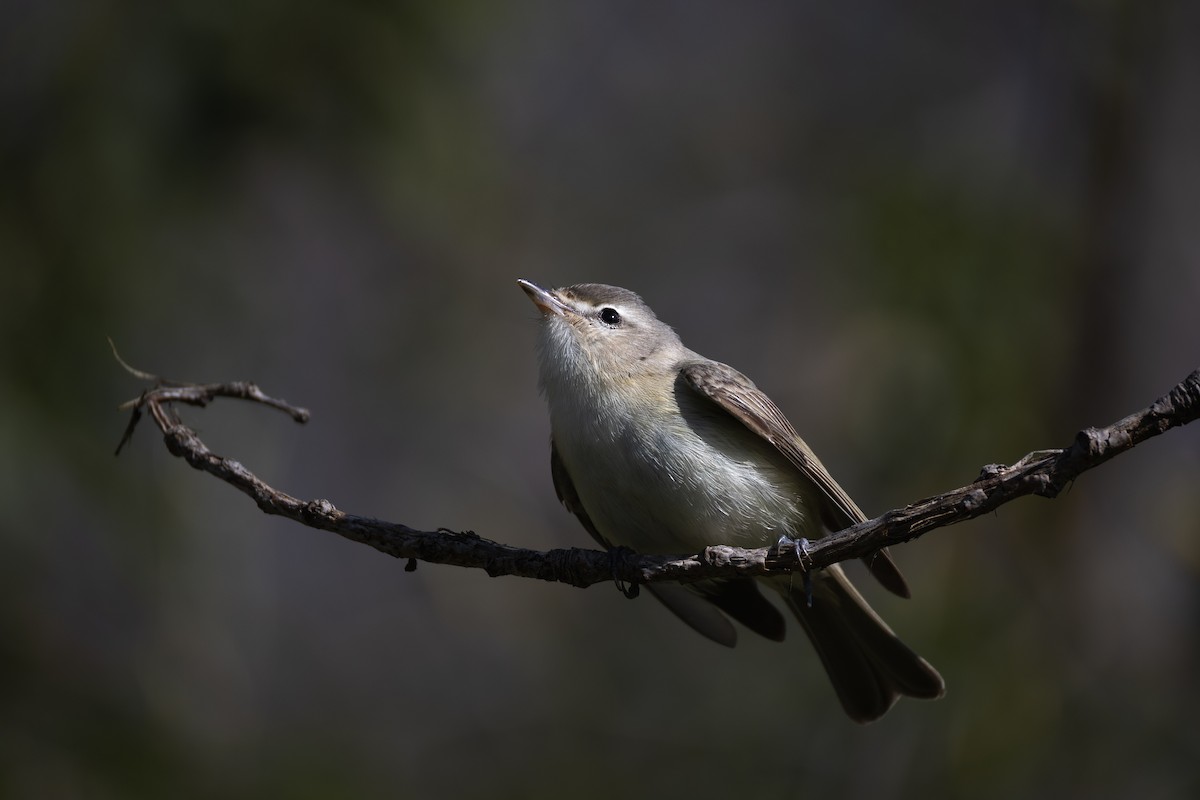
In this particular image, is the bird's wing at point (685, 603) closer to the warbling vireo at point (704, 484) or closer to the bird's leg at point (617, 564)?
the warbling vireo at point (704, 484)

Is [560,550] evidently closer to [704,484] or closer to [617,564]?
[617,564]

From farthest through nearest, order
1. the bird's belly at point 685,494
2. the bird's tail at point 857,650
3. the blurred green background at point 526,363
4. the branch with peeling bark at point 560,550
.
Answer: the blurred green background at point 526,363, the bird's tail at point 857,650, the bird's belly at point 685,494, the branch with peeling bark at point 560,550

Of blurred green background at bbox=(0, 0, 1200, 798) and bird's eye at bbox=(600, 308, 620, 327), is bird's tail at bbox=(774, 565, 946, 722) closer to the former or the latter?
bird's eye at bbox=(600, 308, 620, 327)

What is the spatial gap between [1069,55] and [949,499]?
577 cm

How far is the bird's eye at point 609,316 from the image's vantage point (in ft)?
13.6

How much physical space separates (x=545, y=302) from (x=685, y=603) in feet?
4.04

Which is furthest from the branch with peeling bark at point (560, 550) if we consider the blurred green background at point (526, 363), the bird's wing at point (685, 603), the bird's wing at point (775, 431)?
the blurred green background at point (526, 363)

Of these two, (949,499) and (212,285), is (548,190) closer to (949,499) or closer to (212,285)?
(212,285)

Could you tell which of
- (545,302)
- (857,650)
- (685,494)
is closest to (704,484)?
(685,494)

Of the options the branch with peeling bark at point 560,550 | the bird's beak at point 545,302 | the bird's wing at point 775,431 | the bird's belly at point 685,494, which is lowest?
the branch with peeling bark at point 560,550

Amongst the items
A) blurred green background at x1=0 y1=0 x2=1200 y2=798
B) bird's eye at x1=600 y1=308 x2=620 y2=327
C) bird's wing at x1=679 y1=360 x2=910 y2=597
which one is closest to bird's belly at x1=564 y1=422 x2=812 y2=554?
A: bird's wing at x1=679 y1=360 x2=910 y2=597

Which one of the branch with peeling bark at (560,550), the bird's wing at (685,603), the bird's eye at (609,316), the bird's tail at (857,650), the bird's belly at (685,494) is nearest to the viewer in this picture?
the branch with peeling bark at (560,550)

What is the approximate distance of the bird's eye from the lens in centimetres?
414

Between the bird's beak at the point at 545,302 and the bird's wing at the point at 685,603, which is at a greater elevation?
the bird's beak at the point at 545,302
